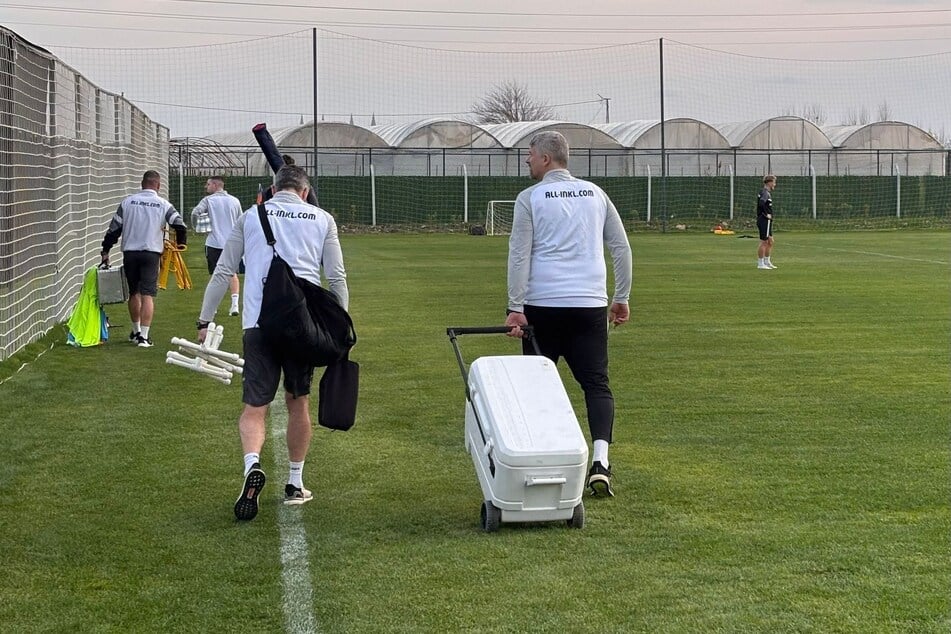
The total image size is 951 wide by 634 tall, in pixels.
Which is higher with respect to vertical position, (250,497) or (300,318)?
(300,318)

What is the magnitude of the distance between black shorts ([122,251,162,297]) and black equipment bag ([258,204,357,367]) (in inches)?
284

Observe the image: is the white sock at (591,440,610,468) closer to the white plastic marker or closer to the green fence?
the white plastic marker

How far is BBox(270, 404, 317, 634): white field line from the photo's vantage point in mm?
4703

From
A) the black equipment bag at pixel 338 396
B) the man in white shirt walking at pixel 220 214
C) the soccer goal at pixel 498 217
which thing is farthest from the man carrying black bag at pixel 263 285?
the soccer goal at pixel 498 217

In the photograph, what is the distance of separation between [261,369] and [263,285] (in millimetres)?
426

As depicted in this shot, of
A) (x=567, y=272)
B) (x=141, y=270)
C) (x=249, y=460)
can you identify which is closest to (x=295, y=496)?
(x=249, y=460)

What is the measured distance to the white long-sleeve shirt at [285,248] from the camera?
20.6 feet

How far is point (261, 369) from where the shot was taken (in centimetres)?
631

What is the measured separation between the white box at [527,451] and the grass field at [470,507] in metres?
0.14

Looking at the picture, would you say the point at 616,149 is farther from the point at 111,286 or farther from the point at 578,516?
the point at 578,516

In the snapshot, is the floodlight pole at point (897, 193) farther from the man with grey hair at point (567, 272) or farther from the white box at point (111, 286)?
the man with grey hair at point (567, 272)

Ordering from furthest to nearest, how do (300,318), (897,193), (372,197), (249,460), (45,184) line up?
(897,193) < (372,197) < (45,184) < (249,460) < (300,318)

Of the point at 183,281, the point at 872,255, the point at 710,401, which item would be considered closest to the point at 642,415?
the point at 710,401

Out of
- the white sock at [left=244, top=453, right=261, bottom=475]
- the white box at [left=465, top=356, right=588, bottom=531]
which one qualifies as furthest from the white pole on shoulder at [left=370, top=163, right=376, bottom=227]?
the white box at [left=465, top=356, right=588, bottom=531]
